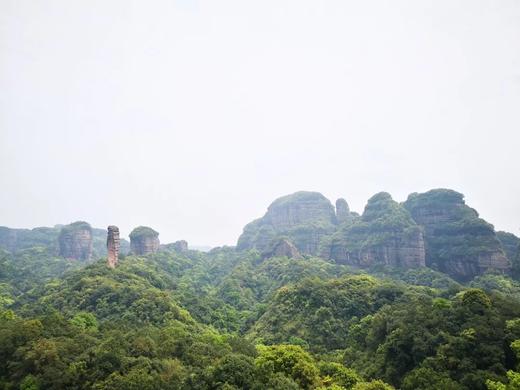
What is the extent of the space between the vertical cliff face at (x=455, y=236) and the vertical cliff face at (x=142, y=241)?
89.3 metres

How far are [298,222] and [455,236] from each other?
3184 inches

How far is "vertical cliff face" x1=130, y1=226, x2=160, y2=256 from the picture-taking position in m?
133

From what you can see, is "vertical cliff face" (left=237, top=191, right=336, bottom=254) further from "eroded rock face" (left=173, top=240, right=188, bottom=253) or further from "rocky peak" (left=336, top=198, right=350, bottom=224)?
"eroded rock face" (left=173, top=240, right=188, bottom=253)

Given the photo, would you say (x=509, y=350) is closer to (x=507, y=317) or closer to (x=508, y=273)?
(x=507, y=317)

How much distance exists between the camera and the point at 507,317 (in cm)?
3903

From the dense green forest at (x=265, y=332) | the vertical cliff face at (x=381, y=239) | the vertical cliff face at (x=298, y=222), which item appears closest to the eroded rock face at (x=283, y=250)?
the vertical cliff face at (x=381, y=239)

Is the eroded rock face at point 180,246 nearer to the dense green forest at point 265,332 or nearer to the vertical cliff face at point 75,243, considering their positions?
the vertical cliff face at point 75,243

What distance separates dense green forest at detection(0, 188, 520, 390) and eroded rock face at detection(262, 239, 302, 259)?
18.9 m

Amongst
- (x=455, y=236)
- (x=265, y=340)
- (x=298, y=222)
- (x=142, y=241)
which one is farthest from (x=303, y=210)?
(x=265, y=340)

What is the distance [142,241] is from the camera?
133375 mm

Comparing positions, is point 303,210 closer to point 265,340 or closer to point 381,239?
point 381,239

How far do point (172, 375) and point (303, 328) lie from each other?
3182 centimetres

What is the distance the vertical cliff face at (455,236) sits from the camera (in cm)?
10775

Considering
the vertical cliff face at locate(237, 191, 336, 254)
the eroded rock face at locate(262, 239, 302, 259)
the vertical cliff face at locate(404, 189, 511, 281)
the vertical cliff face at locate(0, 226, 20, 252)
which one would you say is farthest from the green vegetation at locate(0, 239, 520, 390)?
the vertical cliff face at locate(0, 226, 20, 252)
